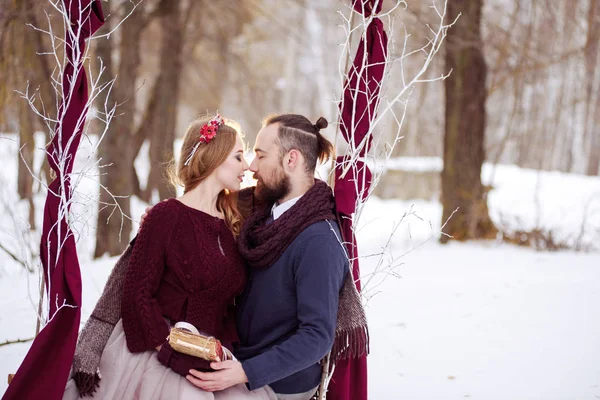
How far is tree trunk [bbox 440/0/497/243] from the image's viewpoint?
742cm

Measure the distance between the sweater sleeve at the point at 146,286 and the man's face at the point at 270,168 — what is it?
0.43 meters

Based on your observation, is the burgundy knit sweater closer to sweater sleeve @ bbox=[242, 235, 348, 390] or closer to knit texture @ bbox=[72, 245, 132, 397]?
knit texture @ bbox=[72, 245, 132, 397]

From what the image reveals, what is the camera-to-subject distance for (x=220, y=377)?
229cm

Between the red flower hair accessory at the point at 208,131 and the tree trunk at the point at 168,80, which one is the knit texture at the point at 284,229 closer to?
the red flower hair accessory at the point at 208,131

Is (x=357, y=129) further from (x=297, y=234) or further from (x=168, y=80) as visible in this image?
(x=168, y=80)

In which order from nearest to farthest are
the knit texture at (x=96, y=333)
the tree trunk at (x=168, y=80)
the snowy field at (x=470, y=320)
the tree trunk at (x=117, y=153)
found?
the knit texture at (x=96, y=333) → the snowy field at (x=470, y=320) → the tree trunk at (x=117, y=153) → the tree trunk at (x=168, y=80)

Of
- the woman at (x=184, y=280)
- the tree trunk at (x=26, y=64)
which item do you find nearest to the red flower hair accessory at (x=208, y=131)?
the woman at (x=184, y=280)

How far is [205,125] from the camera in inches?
108

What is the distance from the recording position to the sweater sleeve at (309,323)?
91.0 inches

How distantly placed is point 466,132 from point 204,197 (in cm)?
540

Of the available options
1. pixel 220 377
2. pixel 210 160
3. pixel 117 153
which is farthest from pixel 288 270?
pixel 117 153

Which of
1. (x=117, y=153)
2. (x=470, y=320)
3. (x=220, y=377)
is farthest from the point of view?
(x=117, y=153)

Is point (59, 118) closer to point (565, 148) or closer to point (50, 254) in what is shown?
point (50, 254)

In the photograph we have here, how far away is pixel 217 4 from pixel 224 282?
842 centimetres
